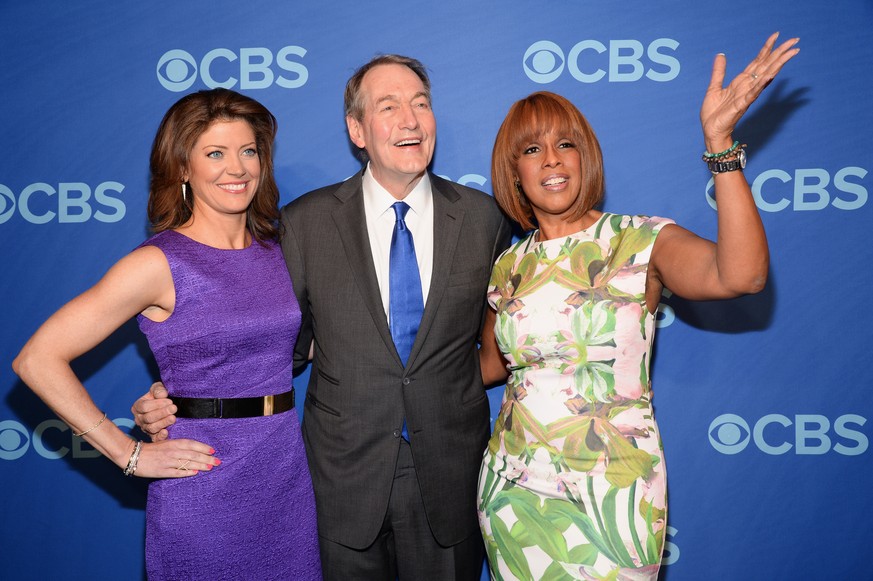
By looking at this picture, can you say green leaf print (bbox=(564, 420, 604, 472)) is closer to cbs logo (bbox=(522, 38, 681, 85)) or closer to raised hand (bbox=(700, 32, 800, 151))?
raised hand (bbox=(700, 32, 800, 151))

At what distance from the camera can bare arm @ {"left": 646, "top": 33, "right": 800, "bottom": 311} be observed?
5.12 ft

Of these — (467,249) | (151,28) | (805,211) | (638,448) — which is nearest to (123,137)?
(151,28)

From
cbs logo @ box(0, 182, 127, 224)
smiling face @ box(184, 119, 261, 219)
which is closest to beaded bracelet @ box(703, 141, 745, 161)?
smiling face @ box(184, 119, 261, 219)

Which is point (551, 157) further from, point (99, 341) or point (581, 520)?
point (99, 341)

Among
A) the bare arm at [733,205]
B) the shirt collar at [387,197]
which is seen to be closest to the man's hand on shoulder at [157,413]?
the shirt collar at [387,197]

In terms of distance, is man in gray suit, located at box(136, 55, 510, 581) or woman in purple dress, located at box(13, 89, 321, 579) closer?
woman in purple dress, located at box(13, 89, 321, 579)

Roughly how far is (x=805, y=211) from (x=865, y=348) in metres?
0.57

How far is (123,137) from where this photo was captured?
2.62m

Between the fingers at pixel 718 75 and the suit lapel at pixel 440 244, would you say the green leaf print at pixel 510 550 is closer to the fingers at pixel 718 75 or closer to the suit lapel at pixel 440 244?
the suit lapel at pixel 440 244

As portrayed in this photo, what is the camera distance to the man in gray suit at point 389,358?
6.72 feet

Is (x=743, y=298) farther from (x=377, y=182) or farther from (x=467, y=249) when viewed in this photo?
(x=377, y=182)

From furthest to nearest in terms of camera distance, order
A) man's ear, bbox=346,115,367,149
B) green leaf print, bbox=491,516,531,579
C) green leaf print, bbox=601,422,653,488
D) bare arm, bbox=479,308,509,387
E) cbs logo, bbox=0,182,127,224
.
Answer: cbs logo, bbox=0,182,127,224 → bare arm, bbox=479,308,509,387 → man's ear, bbox=346,115,367,149 → green leaf print, bbox=491,516,531,579 → green leaf print, bbox=601,422,653,488

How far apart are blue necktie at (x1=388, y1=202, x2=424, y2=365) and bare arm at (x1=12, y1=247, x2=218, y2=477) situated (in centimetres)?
62

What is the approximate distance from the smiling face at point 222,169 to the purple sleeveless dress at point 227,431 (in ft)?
0.43
